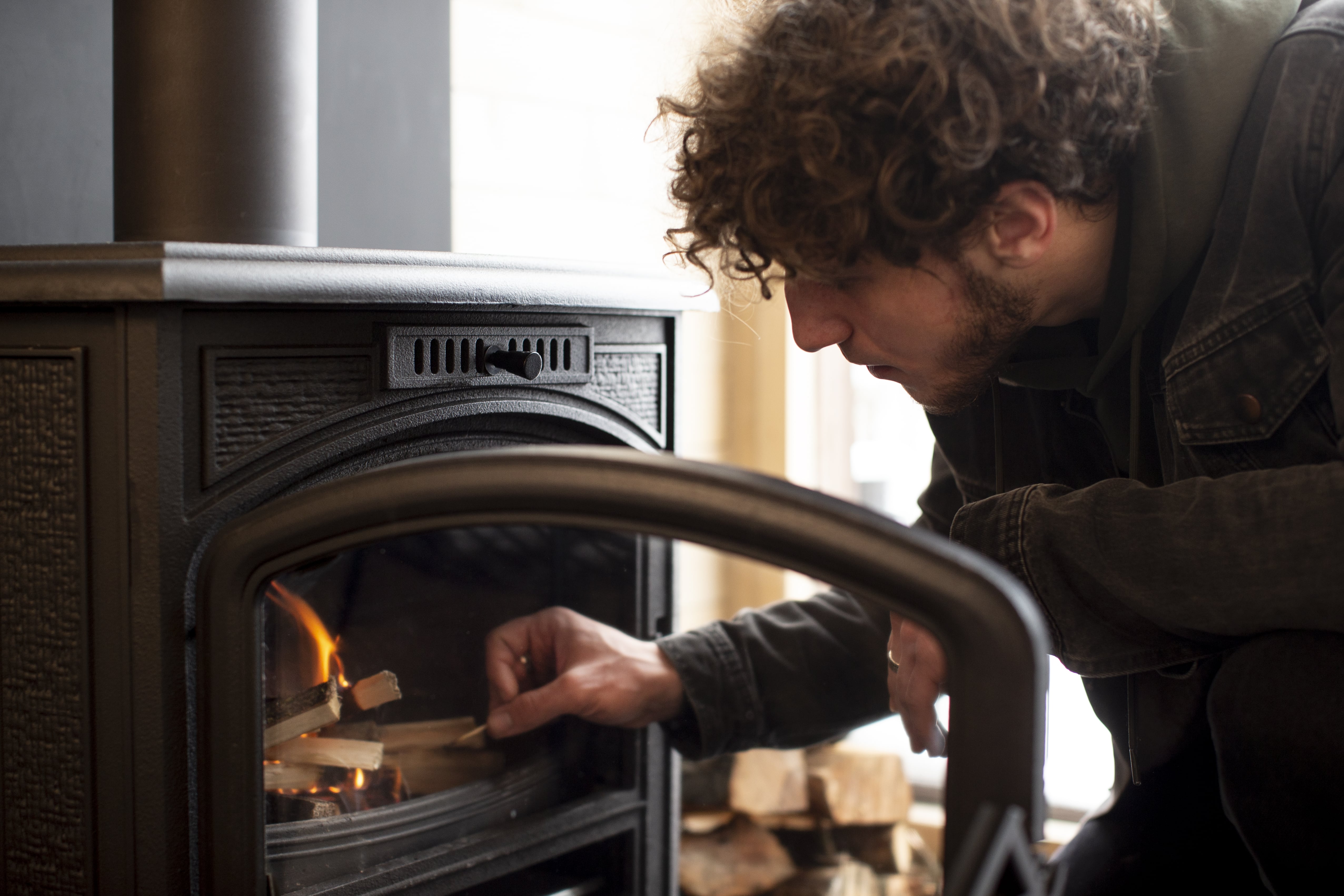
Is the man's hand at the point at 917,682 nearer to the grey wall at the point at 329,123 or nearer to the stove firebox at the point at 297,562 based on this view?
the stove firebox at the point at 297,562

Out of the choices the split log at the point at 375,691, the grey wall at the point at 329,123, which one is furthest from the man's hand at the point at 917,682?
the grey wall at the point at 329,123

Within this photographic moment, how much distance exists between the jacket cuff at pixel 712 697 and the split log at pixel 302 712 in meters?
0.32

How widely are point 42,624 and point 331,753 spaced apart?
27 cm

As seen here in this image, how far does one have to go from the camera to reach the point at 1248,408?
0.87 meters

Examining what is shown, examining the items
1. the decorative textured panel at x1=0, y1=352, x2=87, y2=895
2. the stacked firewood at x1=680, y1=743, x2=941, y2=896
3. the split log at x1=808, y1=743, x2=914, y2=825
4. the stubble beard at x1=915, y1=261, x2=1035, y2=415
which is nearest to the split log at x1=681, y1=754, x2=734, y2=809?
the stacked firewood at x1=680, y1=743, x2=941, y2=896

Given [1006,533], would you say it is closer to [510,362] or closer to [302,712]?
[510,362]

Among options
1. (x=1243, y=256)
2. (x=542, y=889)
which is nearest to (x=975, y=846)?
(x=1243, y=256)

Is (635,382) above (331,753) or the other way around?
above

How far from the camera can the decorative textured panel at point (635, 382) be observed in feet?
3.78

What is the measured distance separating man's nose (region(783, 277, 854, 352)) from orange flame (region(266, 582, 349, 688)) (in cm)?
46

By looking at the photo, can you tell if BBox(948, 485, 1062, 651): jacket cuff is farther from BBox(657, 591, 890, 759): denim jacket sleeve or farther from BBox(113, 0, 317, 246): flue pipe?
BBox(113, 0, 317, 246): flue pipe

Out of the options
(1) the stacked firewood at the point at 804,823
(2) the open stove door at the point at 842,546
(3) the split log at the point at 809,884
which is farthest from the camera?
(1) the stacked firewood at the point at 804,823

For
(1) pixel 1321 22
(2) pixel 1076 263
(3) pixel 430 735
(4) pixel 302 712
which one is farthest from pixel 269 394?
(1) pixel 1321 22

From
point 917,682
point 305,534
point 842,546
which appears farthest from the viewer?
point 917,682
